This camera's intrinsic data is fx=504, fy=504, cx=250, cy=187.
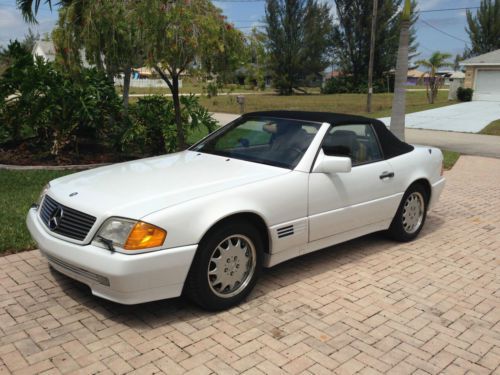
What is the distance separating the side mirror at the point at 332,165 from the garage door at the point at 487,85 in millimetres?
34762

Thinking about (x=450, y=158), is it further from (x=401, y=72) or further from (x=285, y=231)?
(x=285, y=231)

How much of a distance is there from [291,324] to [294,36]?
5496cm

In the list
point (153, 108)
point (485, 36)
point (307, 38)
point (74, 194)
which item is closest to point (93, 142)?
point (153, 108)

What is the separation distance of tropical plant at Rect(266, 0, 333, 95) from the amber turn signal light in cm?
5312

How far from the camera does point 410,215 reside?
226 inches

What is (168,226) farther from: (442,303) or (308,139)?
(442,303)

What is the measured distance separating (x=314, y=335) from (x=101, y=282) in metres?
1.54

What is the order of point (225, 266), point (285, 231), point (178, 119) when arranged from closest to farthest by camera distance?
point (225, 266)
point (285, 231)
point (178, 119)

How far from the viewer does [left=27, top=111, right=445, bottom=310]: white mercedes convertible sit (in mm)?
3459

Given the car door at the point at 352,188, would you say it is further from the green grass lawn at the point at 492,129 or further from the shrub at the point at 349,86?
the shrub at the point at 349,86

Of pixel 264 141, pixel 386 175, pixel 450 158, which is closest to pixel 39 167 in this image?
pixel 264 141

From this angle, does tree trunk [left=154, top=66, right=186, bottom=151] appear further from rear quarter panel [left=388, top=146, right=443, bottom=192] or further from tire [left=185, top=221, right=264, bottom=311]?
tire [left=185, top=221, right=264, bottom=311]

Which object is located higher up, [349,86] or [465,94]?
[349,86]

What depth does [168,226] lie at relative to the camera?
346cm
